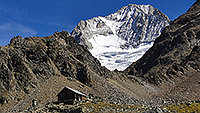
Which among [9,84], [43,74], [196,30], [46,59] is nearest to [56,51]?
[46,59]

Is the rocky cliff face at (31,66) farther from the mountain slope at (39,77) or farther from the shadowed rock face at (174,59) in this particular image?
the shadowed rock face at (174,59)

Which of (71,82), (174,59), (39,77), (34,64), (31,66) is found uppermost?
(174,59)

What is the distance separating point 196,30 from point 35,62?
14382 cm

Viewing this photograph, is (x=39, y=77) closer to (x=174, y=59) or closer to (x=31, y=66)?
(x=31, y=66)

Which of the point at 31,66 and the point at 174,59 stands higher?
the point at 174,59

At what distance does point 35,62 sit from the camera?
83.0 m

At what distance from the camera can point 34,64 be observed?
8188cm

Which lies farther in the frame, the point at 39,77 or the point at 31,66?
the point at 31,66

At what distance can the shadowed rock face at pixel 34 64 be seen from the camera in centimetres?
7194

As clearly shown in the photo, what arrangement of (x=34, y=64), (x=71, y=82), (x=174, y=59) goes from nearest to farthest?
(x=71, y=82) < (x=34, y=64) < (x=174, y=59)

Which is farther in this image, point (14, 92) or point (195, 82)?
point (195, 82)

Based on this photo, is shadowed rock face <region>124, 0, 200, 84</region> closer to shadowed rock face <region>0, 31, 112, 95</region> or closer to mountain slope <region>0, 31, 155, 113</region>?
mountain slope <region>0, 31, 155, 113</region>

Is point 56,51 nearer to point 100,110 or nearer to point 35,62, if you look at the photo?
point 35,62

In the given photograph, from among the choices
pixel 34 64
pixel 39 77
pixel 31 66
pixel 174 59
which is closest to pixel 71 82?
pixel 39 77
